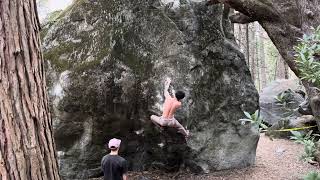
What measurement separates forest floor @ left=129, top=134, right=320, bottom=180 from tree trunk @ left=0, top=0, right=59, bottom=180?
602cm

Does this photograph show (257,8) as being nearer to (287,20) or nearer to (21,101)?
(287,20)

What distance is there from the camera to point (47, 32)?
30.1 ft

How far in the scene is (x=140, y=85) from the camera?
895 centimetres

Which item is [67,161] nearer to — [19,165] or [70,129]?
[70,129]

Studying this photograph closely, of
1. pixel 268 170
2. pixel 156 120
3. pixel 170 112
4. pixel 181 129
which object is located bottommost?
pixel 268 170

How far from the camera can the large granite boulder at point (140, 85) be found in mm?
8664

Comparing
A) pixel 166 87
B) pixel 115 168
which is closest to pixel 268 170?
pixel 166 87

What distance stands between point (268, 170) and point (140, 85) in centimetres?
411

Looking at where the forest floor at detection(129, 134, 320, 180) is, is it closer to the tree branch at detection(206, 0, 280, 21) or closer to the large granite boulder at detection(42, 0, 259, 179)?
the large granite boulder at detection(42, 0, 259, 179)

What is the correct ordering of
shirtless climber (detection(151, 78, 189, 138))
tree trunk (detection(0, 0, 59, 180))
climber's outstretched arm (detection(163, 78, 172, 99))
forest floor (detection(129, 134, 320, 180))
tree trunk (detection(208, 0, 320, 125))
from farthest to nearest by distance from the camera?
forest floor (detection(129, 134, 320, 180)) < climber's outstretched arm (detection(163, 78, 172, 99)) < shirtless climber (detection(151, 78, 189, 138)) < tree trunk (detection(208, 0, 320, 125)) < tree trunk (detection(0, 0, 59, 180))

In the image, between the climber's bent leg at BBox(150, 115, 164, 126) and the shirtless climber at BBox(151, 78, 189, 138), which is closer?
the shirtless climber at BBox(151, 78, 189, 138)

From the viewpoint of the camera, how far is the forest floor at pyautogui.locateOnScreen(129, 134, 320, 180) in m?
9.13

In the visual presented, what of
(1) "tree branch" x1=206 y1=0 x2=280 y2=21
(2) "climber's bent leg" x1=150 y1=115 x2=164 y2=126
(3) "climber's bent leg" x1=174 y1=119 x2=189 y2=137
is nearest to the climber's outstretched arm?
(2) "climber's bent leg" x1=150 y1=115 x2=164 y2=126

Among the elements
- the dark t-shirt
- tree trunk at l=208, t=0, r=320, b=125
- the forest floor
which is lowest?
the forest floor
